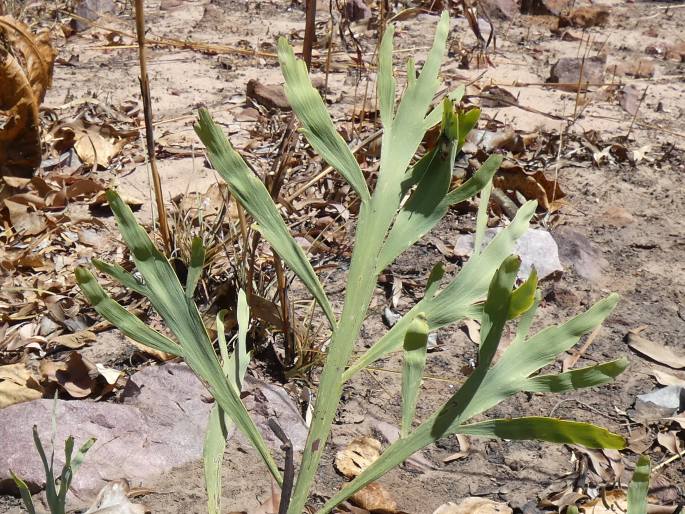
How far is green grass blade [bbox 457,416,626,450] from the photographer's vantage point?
0.95 metres

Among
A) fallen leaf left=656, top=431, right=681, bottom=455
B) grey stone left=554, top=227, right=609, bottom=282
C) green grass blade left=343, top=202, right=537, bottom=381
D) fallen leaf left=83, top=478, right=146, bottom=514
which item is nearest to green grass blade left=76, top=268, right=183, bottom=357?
green grass blade left=343, top=202, right=537, bottom=381

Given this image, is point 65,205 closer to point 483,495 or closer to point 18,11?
point 483,495

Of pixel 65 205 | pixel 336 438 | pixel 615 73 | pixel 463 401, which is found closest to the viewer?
pixel 463 401

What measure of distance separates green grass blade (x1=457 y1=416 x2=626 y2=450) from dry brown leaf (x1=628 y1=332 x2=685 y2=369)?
1.45 m

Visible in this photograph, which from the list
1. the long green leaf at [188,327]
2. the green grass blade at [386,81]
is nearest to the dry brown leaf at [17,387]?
the long green leaf at [188,327]

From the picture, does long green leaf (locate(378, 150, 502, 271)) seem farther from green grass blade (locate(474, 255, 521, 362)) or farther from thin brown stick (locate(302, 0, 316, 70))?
thin brown stick (locate(302, 0, 316, 70))

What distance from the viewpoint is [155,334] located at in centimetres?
108

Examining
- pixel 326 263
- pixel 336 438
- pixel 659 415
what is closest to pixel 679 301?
pixel 659 415

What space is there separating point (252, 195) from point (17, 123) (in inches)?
83.4

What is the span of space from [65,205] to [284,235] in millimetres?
1968

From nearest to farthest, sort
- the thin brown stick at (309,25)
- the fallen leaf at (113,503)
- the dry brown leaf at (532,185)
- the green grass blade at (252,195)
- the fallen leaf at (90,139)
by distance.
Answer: the green grass blade at (252,195) < the fallen leaf at (113,503) < the thin brown stick at (309,25) < the dry brown leaf at (532,185) < the fallen leaf at (90,139)

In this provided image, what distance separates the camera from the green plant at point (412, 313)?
981 mm

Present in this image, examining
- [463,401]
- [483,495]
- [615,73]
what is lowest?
[483,495]

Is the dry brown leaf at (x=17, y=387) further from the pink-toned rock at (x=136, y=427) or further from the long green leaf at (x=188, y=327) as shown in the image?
the long green leaf at (x=188, y=327)
